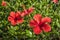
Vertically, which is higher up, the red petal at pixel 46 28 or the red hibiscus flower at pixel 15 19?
the red hibiscus flower at pixel 15 19

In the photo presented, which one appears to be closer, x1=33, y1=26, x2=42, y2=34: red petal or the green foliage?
x1=33, y1=26, x2=42, y2=34: red petal

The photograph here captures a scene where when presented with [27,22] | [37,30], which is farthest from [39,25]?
[27,22]

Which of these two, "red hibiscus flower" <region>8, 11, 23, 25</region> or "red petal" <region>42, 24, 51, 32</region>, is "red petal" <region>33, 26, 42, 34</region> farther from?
"red hibiscus flower" <region>8, 11, 23, 25</region>

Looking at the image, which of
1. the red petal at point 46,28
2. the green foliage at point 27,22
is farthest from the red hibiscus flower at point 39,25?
the green foliage at point 27,22

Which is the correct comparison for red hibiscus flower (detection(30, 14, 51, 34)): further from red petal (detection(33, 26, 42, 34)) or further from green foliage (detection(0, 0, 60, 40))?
green foliage (detection(0, 0, 60, 40))

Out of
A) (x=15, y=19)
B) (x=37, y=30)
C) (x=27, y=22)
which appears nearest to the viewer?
(x=37, y=30)

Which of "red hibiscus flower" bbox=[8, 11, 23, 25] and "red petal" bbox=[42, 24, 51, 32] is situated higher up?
"red hibiscus flower" bbox=[8, 11, 23, 25]

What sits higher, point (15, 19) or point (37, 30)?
point (15, 19)

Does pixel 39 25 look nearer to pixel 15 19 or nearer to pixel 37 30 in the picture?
pixel 37 30

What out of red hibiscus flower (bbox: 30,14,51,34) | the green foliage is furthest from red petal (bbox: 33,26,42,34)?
the green foliage

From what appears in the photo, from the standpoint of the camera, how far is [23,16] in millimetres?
2070

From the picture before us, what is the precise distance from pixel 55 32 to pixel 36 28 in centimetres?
27

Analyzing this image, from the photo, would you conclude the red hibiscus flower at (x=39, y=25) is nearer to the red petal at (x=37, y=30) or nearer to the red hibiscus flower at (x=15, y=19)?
the red petal at (x=37, y=30)

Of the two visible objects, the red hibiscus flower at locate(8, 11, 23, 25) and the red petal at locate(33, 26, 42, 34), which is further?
the red hibiscus flower at locate(8, 11, 23, 25)
